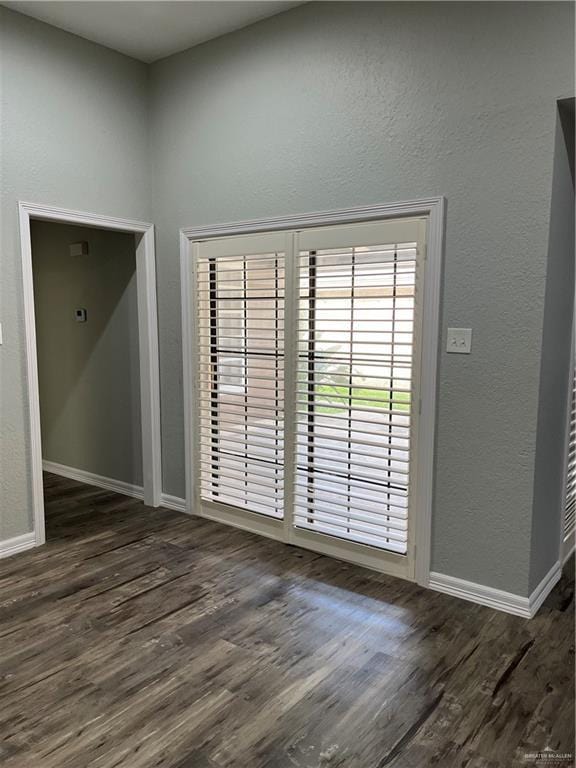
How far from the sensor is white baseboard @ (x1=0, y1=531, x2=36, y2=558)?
3.34 meters

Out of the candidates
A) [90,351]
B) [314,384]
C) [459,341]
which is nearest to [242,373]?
[314,384]

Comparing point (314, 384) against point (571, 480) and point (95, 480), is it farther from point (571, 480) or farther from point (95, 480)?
point (95, 480)

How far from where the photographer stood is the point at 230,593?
2.92m

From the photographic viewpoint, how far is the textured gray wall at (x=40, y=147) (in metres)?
3.22

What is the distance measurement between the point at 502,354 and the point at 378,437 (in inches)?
31.3

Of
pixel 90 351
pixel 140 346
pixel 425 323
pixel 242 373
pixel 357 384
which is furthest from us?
pixel 90 351

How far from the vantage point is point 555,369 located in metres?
2.75

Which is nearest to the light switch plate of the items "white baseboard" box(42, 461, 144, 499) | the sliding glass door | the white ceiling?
the sliding glass door

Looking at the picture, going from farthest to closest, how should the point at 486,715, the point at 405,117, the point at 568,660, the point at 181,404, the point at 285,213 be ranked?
the point at 181,404 < the point at 285,213 < the point at 405,117 < the point at 568,660 < the point at 486,715

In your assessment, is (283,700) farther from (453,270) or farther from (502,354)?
(453,270)

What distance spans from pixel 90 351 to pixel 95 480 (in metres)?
1.07

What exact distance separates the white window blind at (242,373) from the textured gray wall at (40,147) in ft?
2.99

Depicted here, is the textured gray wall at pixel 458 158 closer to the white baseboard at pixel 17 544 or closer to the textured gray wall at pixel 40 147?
the textured gray wall at pixel 40 147

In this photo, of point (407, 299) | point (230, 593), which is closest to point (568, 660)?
point (230, 593)
